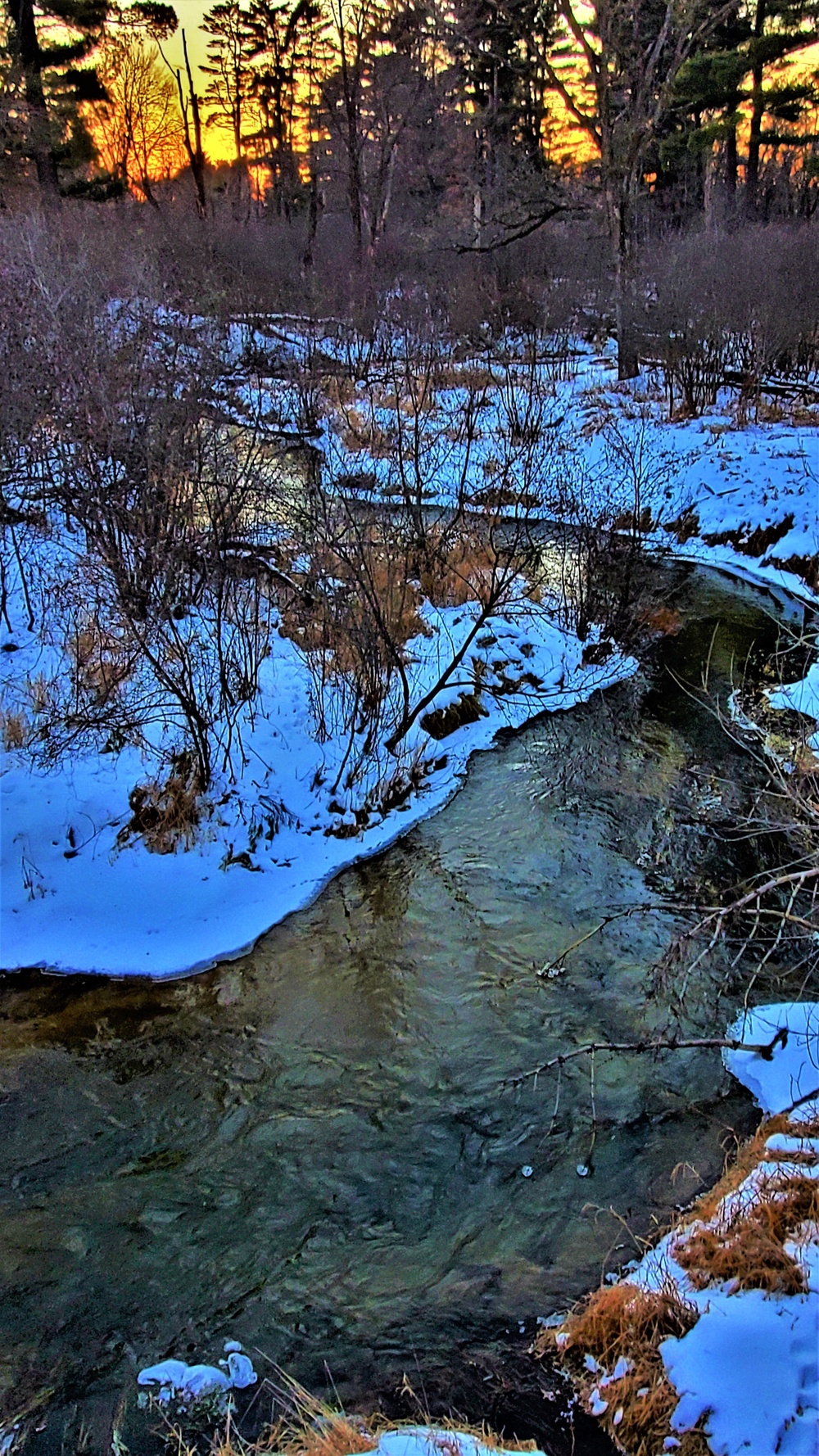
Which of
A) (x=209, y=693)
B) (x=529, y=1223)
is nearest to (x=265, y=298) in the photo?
(x=209, y=693)

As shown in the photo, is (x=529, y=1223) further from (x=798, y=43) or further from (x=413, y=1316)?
(x=798, y=43)

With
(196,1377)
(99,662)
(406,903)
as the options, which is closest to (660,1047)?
(406,903)

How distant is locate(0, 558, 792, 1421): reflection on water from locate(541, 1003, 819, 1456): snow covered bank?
1.37ft

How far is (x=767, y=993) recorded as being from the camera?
605 cm

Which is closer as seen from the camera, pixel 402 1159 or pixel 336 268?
pixel 402 1159

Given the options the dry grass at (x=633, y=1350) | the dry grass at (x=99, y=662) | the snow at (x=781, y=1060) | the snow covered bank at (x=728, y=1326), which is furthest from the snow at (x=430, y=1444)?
the dry grass at (x=99, y=662)

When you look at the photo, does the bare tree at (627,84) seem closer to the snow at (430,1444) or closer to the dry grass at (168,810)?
the dry grass at (168,810)

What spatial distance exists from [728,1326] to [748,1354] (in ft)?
0.47

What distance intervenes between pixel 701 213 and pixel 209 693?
28.1 metres

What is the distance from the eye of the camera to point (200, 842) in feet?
25.1

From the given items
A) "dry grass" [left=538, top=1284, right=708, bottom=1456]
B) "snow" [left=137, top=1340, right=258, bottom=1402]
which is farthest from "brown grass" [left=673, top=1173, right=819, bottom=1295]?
"snow" [left=137, top=1340, right=258, bottom=1402]

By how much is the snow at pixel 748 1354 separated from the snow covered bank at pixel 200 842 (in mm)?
3913

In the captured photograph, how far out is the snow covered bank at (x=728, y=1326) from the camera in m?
3.17

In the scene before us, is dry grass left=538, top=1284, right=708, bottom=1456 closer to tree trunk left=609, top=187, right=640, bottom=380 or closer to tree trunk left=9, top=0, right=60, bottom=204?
tree trunk left=609, top=187, right=640, bottom=380
